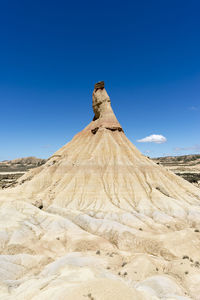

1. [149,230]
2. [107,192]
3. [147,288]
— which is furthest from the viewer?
[107,192]

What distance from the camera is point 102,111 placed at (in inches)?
2271

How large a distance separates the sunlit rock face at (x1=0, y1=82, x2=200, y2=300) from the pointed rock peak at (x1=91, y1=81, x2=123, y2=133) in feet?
0.96

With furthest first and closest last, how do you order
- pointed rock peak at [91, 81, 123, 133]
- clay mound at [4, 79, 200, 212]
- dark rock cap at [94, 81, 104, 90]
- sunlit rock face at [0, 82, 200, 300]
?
dark rock cap at [94, 81, 104, 90] < pointed rock peak at [91, 81, 123, 133] < clay mound at [4, 79, 200, 212] < sunlit rock face at [0, 82, 200, 300]

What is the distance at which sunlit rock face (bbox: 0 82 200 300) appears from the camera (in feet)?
55.5

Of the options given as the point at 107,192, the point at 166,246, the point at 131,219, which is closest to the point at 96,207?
the point at 107,192

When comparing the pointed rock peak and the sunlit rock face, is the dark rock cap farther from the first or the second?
the sunlit rock face

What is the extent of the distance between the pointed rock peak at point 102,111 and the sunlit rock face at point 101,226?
29cm

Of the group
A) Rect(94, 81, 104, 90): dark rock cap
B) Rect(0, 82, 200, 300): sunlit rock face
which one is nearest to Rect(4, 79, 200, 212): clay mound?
Rect(0, 82, 200, 300): sunlit rock face

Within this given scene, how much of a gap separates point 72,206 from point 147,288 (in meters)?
25.0

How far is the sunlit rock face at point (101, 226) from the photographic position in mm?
16906

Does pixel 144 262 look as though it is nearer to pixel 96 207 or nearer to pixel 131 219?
pixel 131 219

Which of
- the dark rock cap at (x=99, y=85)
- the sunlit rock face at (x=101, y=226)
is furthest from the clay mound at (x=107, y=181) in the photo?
the dark rock cap at (x=99, y=85)

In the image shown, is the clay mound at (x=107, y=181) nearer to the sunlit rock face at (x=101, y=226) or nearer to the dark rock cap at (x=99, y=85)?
the sunlit rock face at (x=101, y=226)

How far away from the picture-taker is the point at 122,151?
1989 inches
